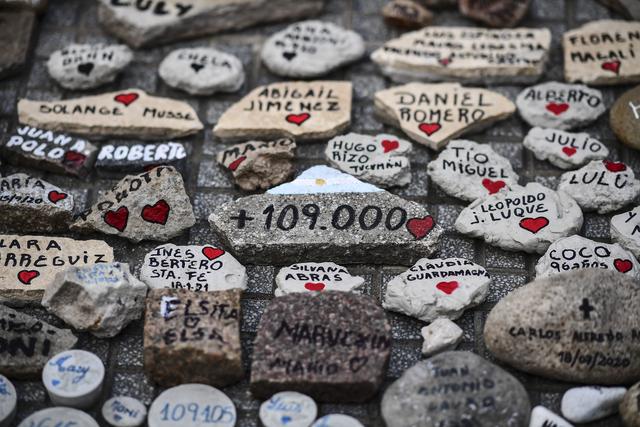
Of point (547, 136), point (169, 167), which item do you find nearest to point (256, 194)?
point (169, 167)

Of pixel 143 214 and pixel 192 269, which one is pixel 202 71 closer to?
pixel 143 214

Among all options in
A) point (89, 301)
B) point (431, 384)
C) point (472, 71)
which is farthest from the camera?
point (472, 71)

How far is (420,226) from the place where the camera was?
3.75 metres

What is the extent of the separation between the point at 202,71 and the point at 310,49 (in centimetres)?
49

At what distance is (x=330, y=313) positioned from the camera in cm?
339

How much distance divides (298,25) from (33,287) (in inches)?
69.2

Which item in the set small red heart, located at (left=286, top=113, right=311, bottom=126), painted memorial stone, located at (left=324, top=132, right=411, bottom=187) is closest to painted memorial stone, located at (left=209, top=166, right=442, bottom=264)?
painted memorial stone, located at (left=324, top=132, right=411, bottom=187)

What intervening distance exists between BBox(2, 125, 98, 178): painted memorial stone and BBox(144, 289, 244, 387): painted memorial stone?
0.84 m

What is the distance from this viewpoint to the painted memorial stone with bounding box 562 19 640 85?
4398 millimetres

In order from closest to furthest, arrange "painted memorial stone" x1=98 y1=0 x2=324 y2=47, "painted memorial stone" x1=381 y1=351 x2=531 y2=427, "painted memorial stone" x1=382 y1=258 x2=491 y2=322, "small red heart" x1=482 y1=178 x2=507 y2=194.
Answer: "painted memorial stone" x1=381 y1=351 x2=531 y2=427 → "painted memorial stone" x1=382 y1=258 x2=491 y2=322 → "small red heart" x1=482 y1=178 x2=507 y2=194 → "painted memorial stone" x1=98 y1=0 x2=324 y2=47

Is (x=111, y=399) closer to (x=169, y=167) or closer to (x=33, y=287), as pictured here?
(x=33, y=287)

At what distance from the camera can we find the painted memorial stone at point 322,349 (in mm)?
3266

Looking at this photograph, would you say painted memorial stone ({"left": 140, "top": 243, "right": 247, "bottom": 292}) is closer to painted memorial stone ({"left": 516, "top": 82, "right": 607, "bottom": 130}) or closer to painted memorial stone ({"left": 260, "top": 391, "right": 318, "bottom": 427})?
painted memorial stone ({"left": 260, "top": 391, "right": 318, "bottom": 427})

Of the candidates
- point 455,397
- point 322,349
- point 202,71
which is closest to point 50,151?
point 202,71
